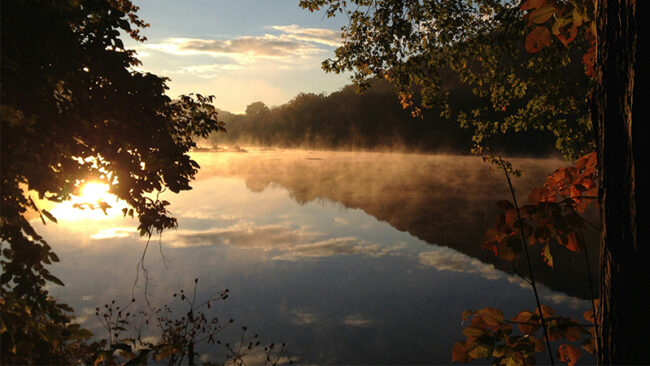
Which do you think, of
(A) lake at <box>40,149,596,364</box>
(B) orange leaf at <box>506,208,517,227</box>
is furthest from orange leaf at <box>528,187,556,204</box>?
(A) lake at <box>40,149,596,364</box>

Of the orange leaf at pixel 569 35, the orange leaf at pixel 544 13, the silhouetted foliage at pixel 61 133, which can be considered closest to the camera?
the orange leaf at pixel 544 13

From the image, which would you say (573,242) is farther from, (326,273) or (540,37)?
(326,273)

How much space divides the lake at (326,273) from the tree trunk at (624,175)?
59 cm

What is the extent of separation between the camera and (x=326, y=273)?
2520cm

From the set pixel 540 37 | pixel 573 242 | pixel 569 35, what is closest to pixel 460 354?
pixel 573 242

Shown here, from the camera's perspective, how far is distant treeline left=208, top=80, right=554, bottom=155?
132000 millimetres

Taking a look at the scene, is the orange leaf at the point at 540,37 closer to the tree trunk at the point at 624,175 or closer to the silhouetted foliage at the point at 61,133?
the tree trunk at the point at 624,175

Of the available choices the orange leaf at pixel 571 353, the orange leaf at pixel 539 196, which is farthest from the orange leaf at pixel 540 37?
the orange leaf at pixel 571 353

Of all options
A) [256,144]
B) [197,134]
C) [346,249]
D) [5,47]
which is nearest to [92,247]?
[346,249]

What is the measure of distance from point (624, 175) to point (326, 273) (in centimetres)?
2383

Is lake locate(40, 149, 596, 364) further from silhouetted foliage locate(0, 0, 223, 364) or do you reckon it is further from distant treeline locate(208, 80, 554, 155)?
distant treeline locate(208, 80, 554, 155)

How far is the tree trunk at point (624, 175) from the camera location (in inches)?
76.4

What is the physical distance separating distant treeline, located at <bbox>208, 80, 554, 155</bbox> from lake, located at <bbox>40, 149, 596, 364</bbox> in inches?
3214

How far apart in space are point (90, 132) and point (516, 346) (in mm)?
5637
